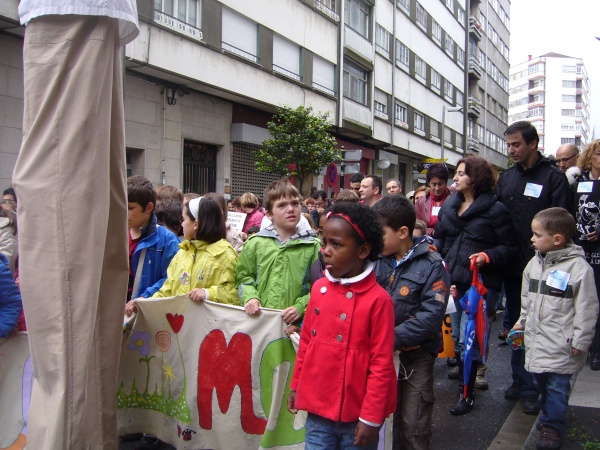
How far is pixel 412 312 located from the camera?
3.41 metres

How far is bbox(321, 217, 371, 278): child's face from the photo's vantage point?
2.72 meters

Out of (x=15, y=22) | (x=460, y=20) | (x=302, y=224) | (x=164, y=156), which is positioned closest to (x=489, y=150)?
(x=460, y=20)

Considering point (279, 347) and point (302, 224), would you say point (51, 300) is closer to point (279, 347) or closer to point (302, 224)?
point (279, 347)

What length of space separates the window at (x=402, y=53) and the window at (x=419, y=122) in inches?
140

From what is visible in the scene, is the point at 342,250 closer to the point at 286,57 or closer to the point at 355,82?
the point at 286,57

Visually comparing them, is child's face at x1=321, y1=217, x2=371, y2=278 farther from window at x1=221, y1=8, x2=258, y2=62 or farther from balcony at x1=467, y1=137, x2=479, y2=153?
balcony at x1=467, y1=137, x2=479, y2=153

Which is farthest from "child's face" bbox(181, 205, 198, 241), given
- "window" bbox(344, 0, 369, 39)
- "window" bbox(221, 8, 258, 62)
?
"window" bbox(344, 0, 369, 39)

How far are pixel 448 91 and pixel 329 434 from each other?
4364 centimetres

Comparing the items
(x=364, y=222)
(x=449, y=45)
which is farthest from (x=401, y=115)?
(x=364, y=222)

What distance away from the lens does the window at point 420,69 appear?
36.2 meters

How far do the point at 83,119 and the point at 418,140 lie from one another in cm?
3504

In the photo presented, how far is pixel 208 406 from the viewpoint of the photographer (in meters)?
3.83

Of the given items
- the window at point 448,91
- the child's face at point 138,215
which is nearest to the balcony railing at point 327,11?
the window at point 448,91

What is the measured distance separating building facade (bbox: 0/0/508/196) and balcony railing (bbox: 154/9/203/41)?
4 centimetres
